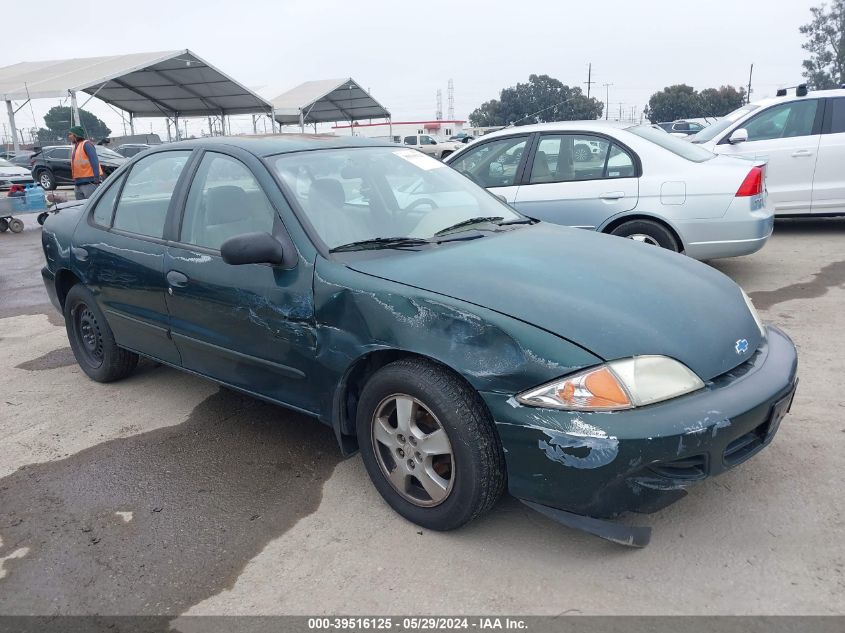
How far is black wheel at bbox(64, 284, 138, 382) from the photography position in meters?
4.35

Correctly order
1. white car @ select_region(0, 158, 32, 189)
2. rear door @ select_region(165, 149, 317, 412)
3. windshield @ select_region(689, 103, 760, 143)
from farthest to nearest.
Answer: white car @ select_region(0, 158, 32, 189)
windshield @ select_region(689, 103, 760, 143)
rear door @ select_region(165, 149, 317, 412)

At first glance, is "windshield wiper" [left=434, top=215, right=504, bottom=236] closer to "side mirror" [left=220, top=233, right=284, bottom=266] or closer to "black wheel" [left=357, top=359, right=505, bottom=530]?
"side mirror" [left=220, top=233, right=284, bottom=266]

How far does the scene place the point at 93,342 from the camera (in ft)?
14.9

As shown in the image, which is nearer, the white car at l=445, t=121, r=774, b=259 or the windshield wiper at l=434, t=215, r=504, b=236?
the windshield wiper at l=434, t=215, r=504, b=236

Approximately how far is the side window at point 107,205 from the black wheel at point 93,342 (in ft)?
1.54

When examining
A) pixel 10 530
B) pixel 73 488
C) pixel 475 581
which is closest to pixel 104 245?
pixel 73 488

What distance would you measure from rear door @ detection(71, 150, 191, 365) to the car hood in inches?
56.5

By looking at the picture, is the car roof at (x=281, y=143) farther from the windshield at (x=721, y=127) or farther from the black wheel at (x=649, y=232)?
the windshield at (x=721, y=127)

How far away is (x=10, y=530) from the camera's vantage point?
2910 mm

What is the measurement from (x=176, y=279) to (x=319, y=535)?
5.19 ft

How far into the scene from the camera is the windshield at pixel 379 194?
3.18 meters

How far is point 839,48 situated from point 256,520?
81.5m

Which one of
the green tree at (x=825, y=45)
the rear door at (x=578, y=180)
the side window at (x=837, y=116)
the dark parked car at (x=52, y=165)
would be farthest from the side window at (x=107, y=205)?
the green tree at (x=825, y=45)

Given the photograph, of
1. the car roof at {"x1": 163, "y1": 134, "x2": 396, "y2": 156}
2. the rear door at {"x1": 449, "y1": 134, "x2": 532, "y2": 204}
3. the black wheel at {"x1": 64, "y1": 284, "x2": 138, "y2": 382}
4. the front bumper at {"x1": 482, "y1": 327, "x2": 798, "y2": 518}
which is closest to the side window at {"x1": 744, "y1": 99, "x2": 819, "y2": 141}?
the rear door at {"x1": 449, "y1": 134, "x2": 532, "y2": 204}
